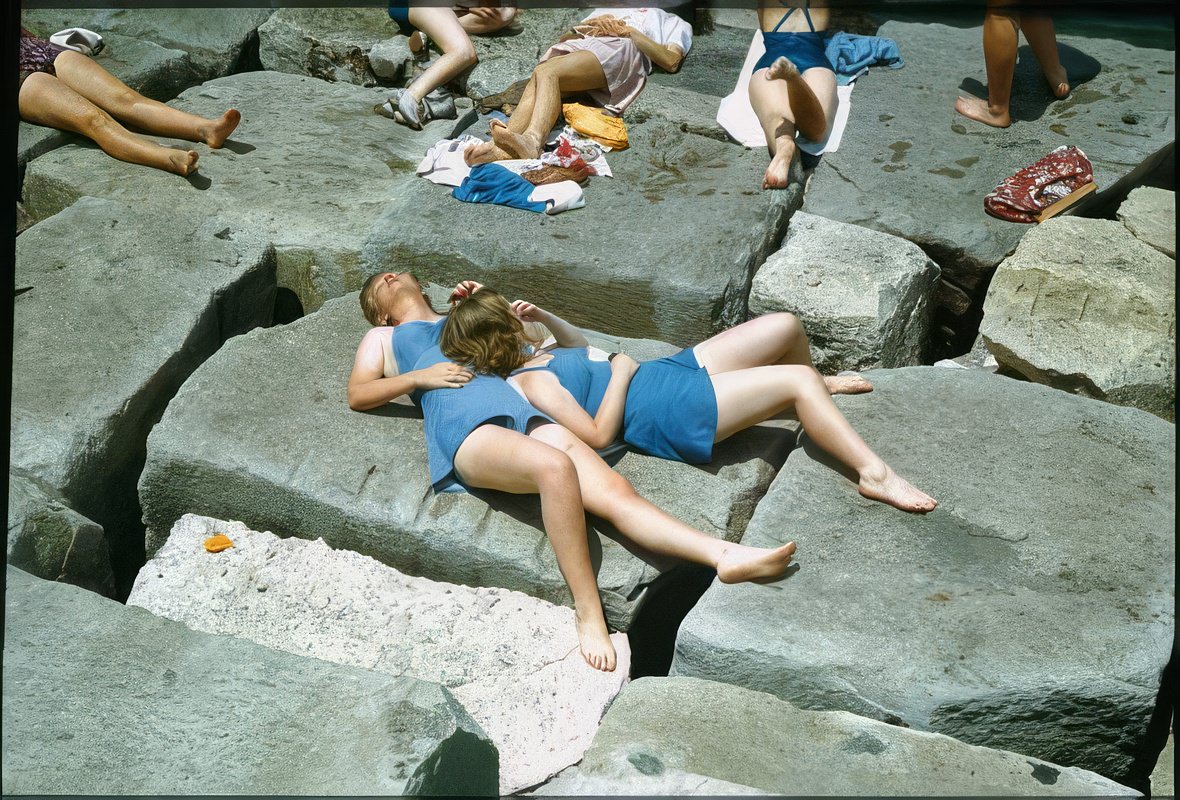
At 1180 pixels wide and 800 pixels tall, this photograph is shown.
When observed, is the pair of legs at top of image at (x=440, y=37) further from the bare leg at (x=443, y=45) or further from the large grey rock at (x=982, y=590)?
the large grey rock at (x=982, y=590)

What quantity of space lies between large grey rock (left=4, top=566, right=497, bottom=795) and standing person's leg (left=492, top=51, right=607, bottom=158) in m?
3.11

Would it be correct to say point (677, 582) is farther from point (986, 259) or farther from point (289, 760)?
point (986, 259)

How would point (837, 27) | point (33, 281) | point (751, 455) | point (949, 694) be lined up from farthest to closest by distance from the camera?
point (837, 27) < point (33, 281) < point (751, 455) < point (949, 694)

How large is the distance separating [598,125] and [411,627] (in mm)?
2958


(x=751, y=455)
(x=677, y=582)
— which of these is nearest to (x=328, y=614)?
(x=677, y=582)

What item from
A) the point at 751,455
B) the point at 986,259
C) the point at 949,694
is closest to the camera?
the point at 949,694

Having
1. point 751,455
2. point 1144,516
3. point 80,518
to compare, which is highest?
point 1144,516

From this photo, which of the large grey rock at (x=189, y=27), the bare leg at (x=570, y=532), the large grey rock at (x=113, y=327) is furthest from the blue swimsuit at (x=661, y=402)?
the large grey rock at (x=189, y=27)

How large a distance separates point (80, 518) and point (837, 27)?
491 cm

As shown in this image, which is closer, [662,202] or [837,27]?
[662,202]

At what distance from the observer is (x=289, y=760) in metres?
2.20

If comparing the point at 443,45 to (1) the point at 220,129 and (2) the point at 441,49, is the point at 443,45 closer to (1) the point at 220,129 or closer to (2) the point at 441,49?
(2) the point at 441,49

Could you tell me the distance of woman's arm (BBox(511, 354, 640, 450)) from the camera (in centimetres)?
323

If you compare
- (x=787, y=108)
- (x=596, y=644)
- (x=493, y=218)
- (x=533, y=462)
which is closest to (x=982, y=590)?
(x=596, y=644)
